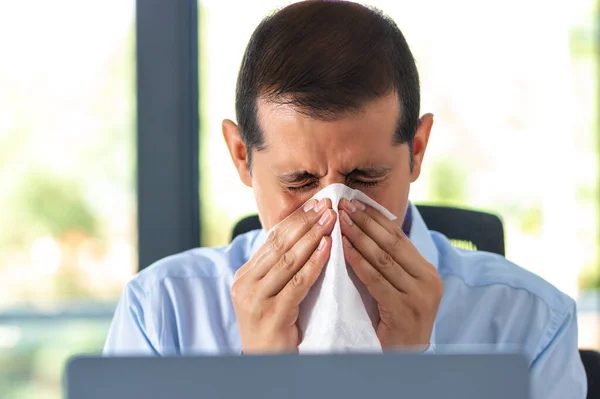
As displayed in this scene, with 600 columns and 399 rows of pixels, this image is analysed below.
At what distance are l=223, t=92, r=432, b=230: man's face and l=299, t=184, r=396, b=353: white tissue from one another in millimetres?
39

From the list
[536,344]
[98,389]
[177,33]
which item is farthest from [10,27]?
[98,389]

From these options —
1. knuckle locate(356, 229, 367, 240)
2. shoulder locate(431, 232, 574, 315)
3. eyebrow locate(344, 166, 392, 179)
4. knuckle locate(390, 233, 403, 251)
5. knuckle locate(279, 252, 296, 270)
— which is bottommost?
shoulder locate(431, 232, 574, 315)

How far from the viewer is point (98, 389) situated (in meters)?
0.57

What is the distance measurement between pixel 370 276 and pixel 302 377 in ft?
2.24

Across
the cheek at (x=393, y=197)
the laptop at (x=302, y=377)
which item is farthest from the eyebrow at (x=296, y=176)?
the laptop at (x=302, y=377)

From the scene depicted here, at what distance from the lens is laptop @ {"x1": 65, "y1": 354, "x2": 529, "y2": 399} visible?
561 mm

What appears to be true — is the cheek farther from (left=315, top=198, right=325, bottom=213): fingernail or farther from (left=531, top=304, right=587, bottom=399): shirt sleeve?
(left=531, top=304, right=587, bottom=399): shirt sleeve

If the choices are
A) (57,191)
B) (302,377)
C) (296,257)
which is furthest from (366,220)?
(57,191)

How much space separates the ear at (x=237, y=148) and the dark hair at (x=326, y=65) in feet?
0.11

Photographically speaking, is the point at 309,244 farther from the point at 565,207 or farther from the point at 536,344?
the point at 565,207

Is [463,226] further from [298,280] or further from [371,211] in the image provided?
[298,280]

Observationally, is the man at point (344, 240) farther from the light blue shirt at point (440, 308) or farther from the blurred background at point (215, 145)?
the blurred background at point (215, 145)

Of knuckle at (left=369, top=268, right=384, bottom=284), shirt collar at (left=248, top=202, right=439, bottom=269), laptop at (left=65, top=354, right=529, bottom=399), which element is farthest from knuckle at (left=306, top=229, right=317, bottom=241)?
laptop at (left=65, top=354, right=529, bottom=399)

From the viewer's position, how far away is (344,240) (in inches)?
48.8
